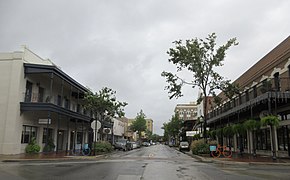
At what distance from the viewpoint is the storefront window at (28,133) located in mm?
26778

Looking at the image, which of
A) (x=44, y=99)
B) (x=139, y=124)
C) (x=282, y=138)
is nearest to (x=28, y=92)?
(x=44, y=99)

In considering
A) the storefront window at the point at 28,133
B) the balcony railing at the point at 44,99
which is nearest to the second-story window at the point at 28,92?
the balcony railing at the point at 44,99

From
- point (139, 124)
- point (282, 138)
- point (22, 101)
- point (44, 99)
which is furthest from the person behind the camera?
point (139, 124)

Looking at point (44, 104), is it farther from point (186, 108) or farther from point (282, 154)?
point (186, 108)

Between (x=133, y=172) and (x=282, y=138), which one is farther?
(x=282, y=138)

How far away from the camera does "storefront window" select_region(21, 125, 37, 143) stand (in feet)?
87.9

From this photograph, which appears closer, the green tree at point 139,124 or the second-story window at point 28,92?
the second-story window at point 28,92

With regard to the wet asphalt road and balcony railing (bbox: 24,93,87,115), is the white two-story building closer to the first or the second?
balcony railing (bbox: 24,93,87,115)

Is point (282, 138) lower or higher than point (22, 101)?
lower

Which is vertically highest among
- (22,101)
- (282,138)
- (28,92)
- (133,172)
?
(28,92)

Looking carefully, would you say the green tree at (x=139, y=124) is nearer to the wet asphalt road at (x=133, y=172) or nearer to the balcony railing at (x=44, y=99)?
the balcony railing at (x=44, y=99)

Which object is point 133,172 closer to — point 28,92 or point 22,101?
point 22,101

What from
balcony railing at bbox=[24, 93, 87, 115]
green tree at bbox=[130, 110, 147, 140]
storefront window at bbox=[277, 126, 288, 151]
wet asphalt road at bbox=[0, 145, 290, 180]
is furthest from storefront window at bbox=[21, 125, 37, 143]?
green tree at bbox=[130, 110, 147, 140]

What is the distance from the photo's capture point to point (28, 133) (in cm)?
2769
